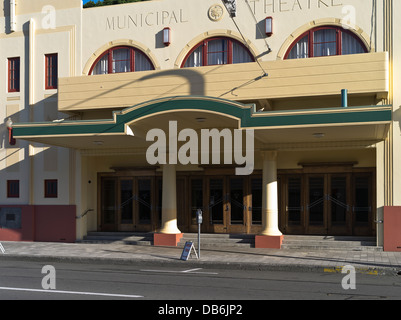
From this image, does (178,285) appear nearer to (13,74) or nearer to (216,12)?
(216,12)

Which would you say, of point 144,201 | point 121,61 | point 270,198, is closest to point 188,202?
point 144,201

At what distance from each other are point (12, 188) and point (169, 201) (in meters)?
7.06

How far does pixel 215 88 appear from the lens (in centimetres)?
1864

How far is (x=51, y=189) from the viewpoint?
864 inches

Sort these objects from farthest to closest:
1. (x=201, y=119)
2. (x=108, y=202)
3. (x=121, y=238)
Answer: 1. (x=108, y=202)
2. (x=121, y=238)
3. (x=201, y=119)

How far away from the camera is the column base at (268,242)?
18656 mm

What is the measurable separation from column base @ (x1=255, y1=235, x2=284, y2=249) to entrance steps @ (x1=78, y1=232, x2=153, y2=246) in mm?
3990

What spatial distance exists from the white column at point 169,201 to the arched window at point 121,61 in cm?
394

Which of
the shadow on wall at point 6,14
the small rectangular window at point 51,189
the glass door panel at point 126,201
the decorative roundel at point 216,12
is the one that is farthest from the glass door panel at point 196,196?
the shadow on wall at point 6,14

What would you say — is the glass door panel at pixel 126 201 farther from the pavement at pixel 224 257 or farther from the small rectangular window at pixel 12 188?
the small rectangular window at pixel 12 188

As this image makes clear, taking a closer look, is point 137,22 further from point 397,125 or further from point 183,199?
point 397,125

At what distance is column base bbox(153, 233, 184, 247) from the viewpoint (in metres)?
19.7

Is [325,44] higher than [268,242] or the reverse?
higher
